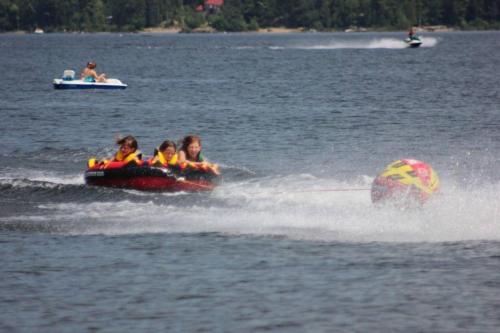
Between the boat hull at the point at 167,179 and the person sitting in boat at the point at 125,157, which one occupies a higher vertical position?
the person sitting in boat at the point at 125,157

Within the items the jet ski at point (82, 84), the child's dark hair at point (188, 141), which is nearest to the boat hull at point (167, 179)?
the child's dark hair at point (188, 141)

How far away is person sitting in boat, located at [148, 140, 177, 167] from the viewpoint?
23.4m

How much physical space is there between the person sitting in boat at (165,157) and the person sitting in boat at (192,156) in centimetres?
14

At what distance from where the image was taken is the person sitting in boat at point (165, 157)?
2339cm

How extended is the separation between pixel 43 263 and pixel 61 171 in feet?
33.7

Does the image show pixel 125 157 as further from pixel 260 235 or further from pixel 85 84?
pixel 85 84

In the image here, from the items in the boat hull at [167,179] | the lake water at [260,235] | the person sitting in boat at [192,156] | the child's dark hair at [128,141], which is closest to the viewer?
the lake water at [260,235]

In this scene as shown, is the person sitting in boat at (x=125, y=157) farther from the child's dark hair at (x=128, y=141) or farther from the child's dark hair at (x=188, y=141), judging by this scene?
the child's dark hair at (x=188, y=141)

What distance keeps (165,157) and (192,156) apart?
539 millimetres

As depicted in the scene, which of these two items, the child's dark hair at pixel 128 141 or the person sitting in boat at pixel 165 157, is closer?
the person sitting in boat at pixel 165 157

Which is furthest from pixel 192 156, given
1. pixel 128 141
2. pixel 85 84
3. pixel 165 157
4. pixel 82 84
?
pixel 82 84

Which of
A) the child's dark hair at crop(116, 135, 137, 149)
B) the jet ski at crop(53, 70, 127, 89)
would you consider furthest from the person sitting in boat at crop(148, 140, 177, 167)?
the jet ski at crop(53, 70, 127, 89)

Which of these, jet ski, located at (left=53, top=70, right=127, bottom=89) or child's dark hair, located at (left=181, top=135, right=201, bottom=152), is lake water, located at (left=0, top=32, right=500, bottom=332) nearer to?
child's dark hair, located at (left=181, top=135, right=201, bottom=152)

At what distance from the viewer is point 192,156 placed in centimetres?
2362
